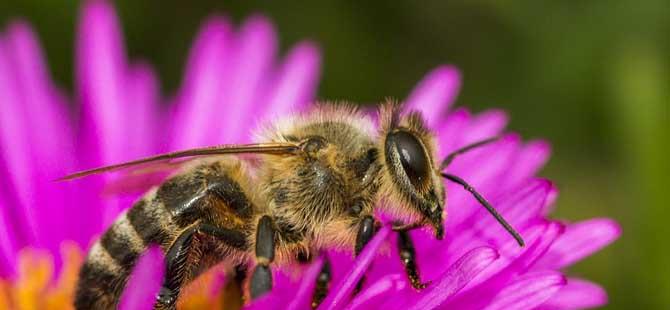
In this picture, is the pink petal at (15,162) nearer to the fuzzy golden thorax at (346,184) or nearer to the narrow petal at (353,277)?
the fuzzy golden thorax at (346,184)

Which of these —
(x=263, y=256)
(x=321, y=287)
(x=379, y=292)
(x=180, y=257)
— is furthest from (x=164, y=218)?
(x=379, y=292)

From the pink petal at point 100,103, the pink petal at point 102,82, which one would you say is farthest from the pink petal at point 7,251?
the pink petal at point 102,82

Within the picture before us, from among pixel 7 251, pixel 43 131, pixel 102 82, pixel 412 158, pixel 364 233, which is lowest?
pixel 7 251

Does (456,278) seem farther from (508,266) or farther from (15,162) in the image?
(15,162)

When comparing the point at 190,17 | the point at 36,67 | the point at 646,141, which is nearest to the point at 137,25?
the point at 190,17

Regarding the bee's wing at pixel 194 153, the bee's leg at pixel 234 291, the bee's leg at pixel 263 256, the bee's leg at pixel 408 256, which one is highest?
the bee's wing at pixel 194 153
